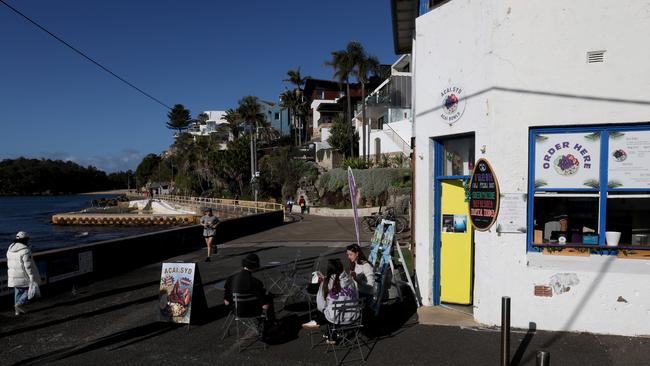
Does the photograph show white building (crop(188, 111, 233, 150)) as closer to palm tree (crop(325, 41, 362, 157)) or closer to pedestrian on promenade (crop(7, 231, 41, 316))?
palm tree (crop(325, 41, 362, 157))

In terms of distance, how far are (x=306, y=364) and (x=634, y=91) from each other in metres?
5.33

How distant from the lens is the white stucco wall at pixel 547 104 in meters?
5.74

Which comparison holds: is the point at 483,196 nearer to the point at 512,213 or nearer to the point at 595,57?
the point at 512,213

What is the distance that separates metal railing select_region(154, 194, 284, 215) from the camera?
3778 centimetres

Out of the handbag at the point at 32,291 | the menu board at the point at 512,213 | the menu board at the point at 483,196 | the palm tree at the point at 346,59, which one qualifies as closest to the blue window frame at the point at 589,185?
the menu board at the point at 512,213

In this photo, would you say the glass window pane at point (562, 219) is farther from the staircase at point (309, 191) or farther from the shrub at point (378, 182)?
the staircase at point (309, 191)

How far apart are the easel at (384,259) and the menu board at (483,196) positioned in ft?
4.59

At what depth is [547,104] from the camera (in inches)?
237

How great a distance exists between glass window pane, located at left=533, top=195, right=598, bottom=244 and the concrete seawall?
29.6 feet

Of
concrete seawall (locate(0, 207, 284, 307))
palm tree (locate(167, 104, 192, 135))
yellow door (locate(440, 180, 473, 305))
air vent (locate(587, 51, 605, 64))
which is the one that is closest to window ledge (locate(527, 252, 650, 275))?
yellow door (locate(440, 180, 473, 305))

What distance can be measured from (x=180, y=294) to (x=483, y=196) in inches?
187

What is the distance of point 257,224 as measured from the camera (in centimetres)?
2291

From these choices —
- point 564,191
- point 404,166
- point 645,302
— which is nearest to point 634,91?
point 564,191

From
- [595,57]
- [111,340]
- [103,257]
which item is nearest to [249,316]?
[111,340]
